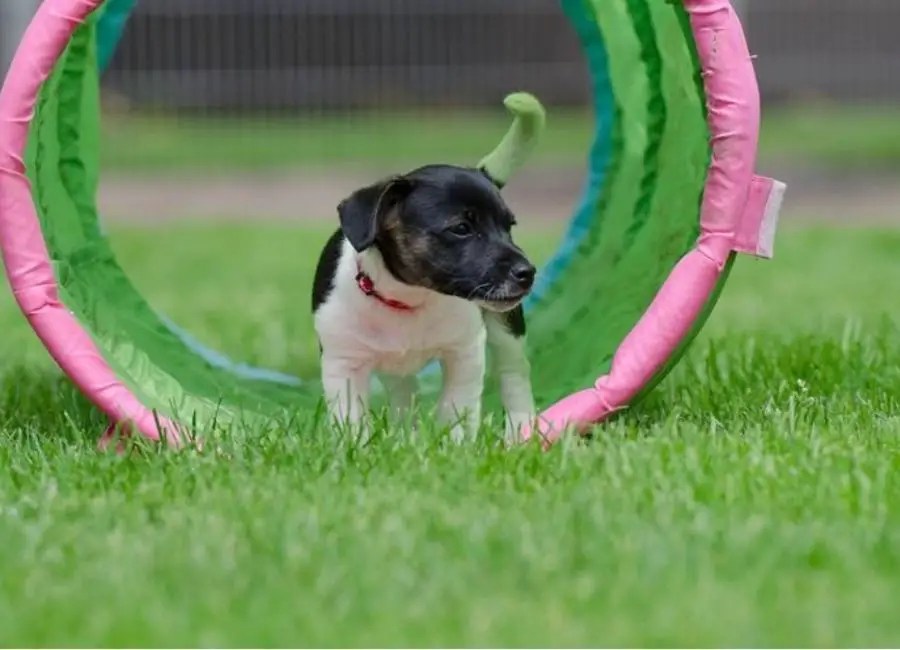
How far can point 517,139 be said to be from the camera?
18.9 ft

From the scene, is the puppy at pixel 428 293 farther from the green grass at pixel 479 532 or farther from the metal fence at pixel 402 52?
the metal fence at pixel 402 52

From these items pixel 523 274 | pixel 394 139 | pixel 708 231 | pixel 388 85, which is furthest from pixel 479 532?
pixel 388 85

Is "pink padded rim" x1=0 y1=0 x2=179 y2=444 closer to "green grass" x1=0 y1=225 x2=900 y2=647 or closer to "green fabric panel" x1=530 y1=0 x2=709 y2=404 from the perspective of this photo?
"green grass" x1=0 y1=225 x2=900 y2=647

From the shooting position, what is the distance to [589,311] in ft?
20.4

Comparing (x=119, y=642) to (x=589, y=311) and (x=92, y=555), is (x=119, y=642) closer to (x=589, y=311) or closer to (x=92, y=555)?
(x=92, y=555)

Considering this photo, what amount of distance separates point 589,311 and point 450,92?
511 inches

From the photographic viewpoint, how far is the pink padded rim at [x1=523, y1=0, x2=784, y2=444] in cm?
510

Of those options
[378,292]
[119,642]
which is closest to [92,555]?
[119,642]

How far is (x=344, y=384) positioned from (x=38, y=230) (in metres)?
1.04

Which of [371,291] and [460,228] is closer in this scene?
[460,228]

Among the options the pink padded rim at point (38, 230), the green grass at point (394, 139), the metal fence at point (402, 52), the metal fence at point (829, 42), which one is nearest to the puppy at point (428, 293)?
the pink padded rim at point (38, 230)

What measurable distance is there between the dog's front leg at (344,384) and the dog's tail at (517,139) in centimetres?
79

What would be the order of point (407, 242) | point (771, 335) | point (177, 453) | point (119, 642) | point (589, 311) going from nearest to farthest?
point (119, 642), point (177, 453), point (407, 242), point (589, 311), point (771, 335)

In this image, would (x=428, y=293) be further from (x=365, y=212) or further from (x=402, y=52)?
(x=402, y=52)
